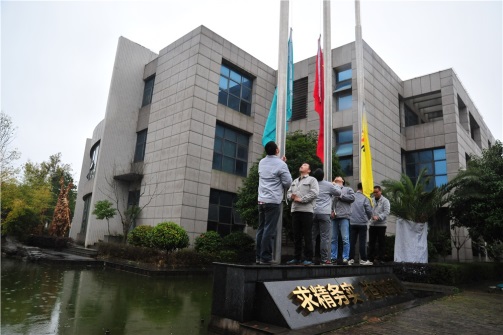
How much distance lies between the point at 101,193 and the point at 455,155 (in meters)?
20.1

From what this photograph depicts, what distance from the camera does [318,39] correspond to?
9.38m

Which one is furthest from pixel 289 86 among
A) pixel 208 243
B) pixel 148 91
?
pixel 148 91

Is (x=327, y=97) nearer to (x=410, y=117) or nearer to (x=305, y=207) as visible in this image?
(x=305, y=207)

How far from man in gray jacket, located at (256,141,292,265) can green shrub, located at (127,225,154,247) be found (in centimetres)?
890

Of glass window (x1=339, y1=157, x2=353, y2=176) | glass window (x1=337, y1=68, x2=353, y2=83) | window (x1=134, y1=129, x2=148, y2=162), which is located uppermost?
glass window (x1=337, y1=68, x2=353, y2=83)

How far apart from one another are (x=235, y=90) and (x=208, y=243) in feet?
30.4

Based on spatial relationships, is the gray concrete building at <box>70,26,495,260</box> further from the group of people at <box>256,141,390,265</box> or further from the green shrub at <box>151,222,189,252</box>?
the group of people at <box>256,141,390,265</box>

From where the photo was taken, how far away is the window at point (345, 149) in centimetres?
1788

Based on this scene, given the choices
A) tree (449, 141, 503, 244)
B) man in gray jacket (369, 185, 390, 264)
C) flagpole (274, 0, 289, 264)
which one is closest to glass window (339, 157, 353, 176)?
tree (449, 141, 503, 244)

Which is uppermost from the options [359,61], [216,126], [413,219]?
[216,126]

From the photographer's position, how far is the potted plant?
432 inches

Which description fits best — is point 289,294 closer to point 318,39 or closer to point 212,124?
point 318,39

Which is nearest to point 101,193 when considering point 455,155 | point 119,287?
point 119,287

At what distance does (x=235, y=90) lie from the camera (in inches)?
760
